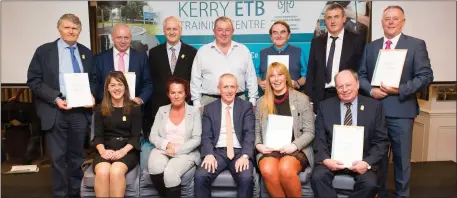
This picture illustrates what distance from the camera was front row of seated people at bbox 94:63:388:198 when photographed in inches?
127

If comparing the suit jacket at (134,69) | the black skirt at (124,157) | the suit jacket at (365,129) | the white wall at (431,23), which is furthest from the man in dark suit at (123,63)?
the white wall at (431,23)

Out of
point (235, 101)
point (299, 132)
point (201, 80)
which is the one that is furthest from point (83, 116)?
point (299, 132)

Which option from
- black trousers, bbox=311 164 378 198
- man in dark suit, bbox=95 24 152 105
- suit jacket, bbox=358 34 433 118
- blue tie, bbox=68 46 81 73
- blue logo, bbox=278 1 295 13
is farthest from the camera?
blue logo, bbox=278 1 295 13

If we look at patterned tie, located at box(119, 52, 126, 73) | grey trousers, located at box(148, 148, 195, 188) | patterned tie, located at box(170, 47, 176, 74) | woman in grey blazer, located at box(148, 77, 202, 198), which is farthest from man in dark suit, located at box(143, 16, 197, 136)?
grey trousers, located at box(148, 148, 195, 188)

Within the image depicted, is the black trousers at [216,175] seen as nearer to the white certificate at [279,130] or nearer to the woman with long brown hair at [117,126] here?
the white certificate at [279,130]

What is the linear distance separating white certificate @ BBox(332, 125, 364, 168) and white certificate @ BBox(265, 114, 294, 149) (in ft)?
1.34

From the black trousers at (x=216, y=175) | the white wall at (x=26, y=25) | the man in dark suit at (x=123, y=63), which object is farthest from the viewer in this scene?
the white wall at (x=26, y=25)

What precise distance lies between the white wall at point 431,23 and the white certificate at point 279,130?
75.2 inches

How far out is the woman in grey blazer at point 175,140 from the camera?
10.8 ft

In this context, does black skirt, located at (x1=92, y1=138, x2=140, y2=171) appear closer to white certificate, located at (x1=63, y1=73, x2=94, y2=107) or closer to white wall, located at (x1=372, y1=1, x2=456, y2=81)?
white certificate, located at (x1=63, y1=73, x2=94, y2=107)

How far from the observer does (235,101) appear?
11.7 ft

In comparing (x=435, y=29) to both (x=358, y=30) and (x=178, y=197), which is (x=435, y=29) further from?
(x=178, y=197)

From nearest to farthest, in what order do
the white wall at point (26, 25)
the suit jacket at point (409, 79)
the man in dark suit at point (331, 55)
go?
the suit jacket at point (409, 79) → the man in dark suit at point (331, 55) → the white wall at point (26, 25)

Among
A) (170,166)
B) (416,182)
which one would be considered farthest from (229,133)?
(416,182)
